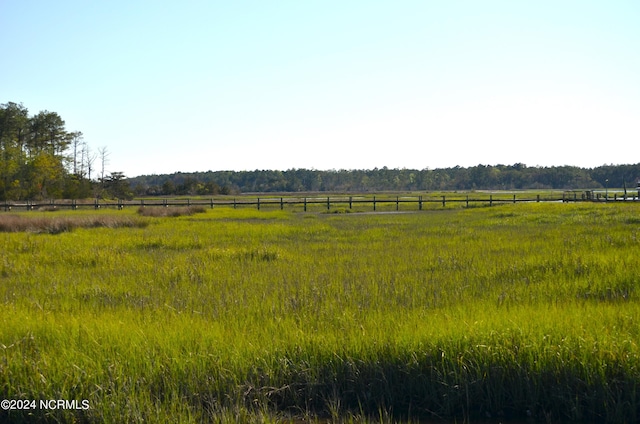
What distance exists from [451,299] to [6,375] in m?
6.55

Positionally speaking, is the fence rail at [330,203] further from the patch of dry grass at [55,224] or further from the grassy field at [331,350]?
the grassy field at [331,350]

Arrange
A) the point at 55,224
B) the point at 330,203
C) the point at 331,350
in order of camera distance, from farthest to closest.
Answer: the point at 330,203 → the point at 55,224 → the point at 331,350

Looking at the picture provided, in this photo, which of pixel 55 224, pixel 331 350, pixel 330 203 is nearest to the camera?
pixel 331 350

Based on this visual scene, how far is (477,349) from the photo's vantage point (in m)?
6.73

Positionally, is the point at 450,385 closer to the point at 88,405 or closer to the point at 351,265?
the point at 88,405

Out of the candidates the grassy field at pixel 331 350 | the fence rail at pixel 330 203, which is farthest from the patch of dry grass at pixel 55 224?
the fence rail at pixel 330 203

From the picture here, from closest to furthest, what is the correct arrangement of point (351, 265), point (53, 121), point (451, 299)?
point (451, 299), point (351, 265), point (53, 121)

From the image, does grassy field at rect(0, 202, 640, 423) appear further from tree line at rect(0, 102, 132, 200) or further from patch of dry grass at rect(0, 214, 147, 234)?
tree line at rect(0, 102, 132, 200)

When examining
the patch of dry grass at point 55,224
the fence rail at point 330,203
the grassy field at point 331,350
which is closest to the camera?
the grassy field at point 331,350

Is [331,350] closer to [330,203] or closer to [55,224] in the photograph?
[55,224]

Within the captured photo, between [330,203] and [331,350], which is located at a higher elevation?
[330,203]

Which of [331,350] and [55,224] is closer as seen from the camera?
[331,350]

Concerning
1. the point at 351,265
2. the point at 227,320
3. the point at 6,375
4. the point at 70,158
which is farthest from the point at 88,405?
the point at 70,158

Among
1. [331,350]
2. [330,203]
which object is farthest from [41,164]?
[331,350]
